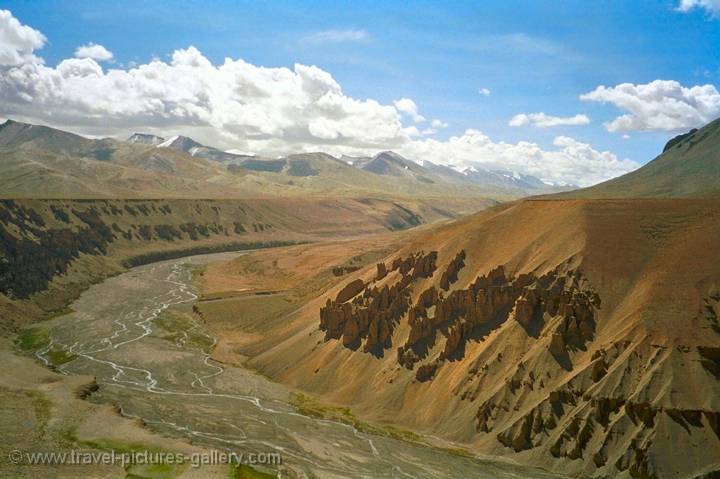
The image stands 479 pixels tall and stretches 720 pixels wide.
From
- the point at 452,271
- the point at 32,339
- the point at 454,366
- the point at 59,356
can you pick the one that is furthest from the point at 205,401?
the point at 32,339

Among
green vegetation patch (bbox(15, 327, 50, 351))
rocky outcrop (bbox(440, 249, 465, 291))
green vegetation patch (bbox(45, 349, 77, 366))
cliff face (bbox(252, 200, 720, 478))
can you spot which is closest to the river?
green vegetation patch (bbox(45, 349, 77, 366))

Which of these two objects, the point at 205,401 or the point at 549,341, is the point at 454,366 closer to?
the point at 549,341

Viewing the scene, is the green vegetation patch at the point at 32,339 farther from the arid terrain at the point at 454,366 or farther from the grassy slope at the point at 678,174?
the grassy slope at the point at 678,174

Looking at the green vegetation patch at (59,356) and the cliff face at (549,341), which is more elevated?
the cliff face at (549,341)

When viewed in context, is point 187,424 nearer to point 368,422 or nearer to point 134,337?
point 368,422

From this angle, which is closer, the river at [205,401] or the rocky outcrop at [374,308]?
the river at [205,401]

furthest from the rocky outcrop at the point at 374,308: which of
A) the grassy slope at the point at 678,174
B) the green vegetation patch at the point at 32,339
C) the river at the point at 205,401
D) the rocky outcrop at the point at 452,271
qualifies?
the green vegetation patch at the point at 32,339
